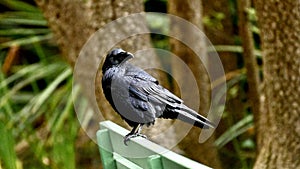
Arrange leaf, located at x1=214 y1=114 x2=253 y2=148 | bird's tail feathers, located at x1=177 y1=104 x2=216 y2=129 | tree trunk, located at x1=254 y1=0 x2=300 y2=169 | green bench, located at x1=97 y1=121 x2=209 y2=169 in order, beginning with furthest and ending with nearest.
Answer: leaf, located at x1=214 y1=114 x2=253 y2=148, tree trunk, located at x1=254 y1=0 x2=300 y2=169, green bench, located at x1=97 y1=121 x2=209 y2=169, bird's tail feathers, located at x1=177 y1=104 x2=216 y2=129

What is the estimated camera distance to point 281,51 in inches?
107

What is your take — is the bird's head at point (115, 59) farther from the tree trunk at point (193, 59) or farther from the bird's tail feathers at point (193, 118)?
the tree trunk at point (193, 59)

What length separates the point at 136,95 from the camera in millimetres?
1382

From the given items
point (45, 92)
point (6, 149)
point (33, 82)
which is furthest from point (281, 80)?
point (33, 82)

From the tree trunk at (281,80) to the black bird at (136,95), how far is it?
1.36m

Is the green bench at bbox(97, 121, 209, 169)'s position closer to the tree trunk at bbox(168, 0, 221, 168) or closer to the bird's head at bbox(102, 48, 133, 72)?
the bird's head at bbox(102, 48, 133, 72)

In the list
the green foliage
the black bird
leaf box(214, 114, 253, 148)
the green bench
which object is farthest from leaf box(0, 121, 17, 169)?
leaf box(214, 114, 253, 148)

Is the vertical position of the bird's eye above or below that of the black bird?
above

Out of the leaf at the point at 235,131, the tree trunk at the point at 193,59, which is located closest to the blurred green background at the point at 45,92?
the leaf at the point at 235,131

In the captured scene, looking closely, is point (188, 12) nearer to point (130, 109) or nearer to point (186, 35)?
point (186, 35)

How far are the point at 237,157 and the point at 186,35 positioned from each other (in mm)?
1130

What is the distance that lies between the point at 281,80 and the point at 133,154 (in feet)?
3.80

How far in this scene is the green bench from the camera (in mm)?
1620

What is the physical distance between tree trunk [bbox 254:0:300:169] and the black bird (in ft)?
4.46
